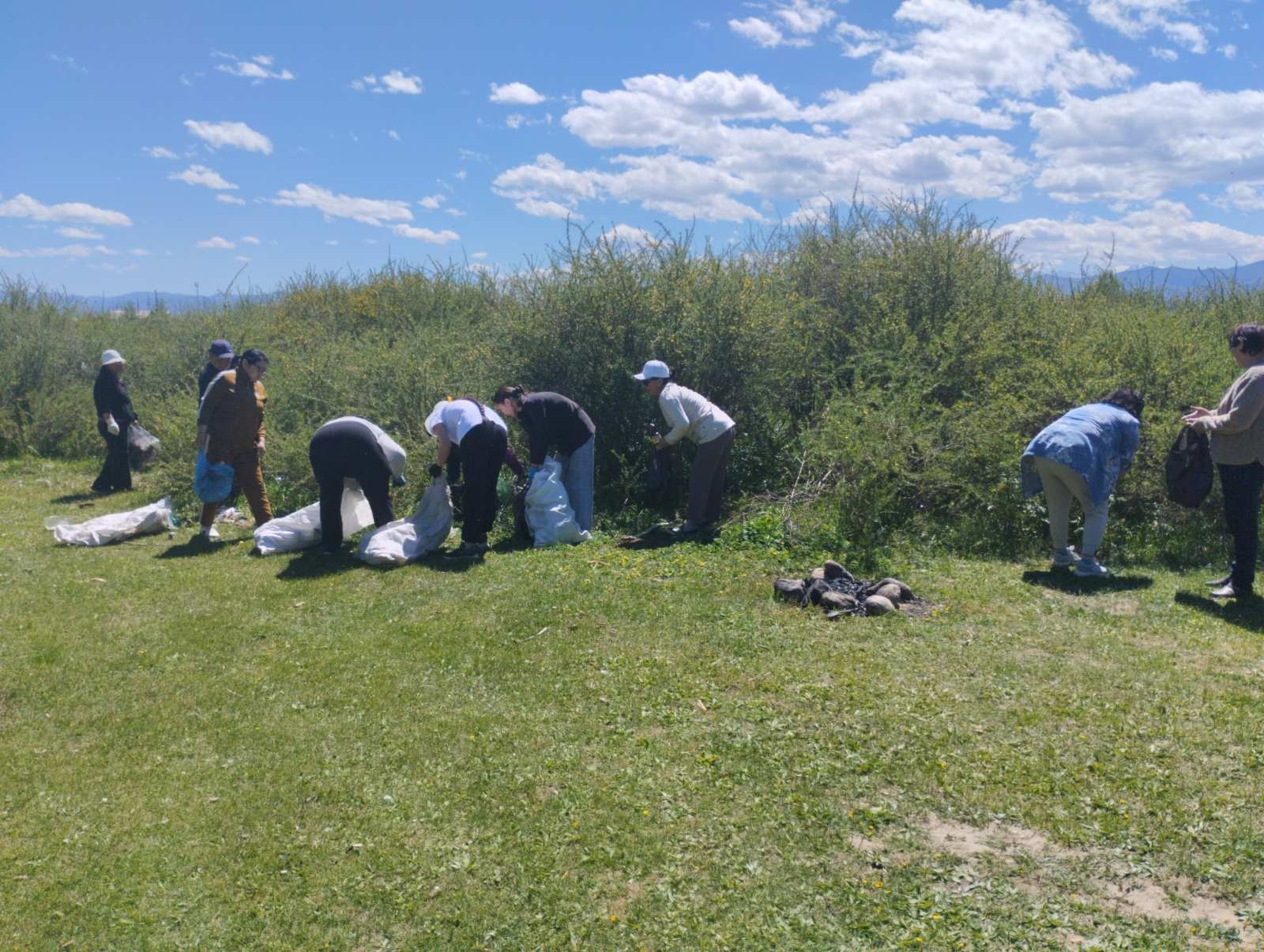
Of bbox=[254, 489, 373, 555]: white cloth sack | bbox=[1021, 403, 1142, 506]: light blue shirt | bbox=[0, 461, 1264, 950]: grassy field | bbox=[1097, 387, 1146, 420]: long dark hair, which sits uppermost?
bbox=[1097, 387, 1146, 420]: long dark hair

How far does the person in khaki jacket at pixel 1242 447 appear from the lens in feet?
20.5

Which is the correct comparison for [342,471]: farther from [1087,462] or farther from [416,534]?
[1087,462]

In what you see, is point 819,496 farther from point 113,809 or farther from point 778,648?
point 113,809

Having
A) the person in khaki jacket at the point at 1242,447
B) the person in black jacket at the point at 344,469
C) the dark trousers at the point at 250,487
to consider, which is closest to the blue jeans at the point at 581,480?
the person in black jacket at the point at 344,469

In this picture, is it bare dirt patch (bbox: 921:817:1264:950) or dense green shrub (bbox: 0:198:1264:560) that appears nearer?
bare dirt patch (bbox: 921:817:1264:950)

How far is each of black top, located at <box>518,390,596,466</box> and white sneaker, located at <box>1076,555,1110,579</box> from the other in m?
4.23

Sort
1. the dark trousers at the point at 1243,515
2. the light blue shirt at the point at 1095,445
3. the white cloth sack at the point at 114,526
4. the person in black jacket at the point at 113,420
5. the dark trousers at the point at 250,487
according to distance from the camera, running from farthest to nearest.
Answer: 1. the person in black jacket at the point at 113,420
2. the white cloth sack at the point at 114,526
3. the dark trousers at the point at 250,487
4. the light blue shirt at the point at 1095,445
5. the dark trousers at the point at 1243,515

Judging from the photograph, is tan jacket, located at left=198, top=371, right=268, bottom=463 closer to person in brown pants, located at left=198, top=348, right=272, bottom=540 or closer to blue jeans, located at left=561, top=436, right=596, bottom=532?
person in brown pants, located at left=198, top=348, right=272, bottom=540

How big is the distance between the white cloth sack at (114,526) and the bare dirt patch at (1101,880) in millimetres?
7988

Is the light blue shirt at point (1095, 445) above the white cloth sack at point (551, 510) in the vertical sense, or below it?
above

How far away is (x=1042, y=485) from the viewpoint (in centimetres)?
739

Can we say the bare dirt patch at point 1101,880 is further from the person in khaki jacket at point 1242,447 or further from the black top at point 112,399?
the black top at point 112,399

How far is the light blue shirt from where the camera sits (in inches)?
272

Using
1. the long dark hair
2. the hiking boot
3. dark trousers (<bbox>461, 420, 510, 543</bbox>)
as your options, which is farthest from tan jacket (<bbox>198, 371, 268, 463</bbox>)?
the long dark hair
